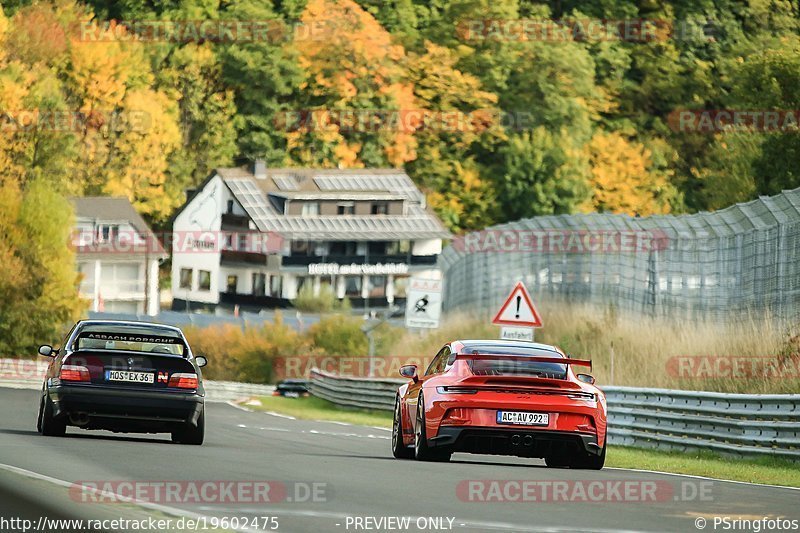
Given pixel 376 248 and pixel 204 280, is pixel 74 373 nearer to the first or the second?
pixel 204 280

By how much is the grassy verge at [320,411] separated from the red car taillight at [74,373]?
1595 cm

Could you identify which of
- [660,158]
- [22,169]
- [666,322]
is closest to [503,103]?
[660,158]

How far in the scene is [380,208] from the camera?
11350 centimetres

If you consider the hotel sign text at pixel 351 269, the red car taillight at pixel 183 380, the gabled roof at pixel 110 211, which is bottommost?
the red car taillight at pixel 183 380

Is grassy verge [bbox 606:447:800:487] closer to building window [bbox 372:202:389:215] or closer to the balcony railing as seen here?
building window [bbox 372:202:389:215]

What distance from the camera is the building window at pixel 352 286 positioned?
11456 cm

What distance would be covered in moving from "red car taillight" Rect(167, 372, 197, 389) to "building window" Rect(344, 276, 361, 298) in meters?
94.8

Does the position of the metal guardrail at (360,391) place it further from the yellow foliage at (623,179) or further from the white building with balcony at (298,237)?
the yellow foliage at (623,179)

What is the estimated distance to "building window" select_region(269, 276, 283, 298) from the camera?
111 metres

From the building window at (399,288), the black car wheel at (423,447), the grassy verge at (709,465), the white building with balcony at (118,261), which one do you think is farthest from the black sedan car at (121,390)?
the building window at (399,288)

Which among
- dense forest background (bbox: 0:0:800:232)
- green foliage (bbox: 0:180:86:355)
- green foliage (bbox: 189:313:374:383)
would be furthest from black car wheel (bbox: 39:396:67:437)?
dense forest background (bbox: 0:0:800:232)

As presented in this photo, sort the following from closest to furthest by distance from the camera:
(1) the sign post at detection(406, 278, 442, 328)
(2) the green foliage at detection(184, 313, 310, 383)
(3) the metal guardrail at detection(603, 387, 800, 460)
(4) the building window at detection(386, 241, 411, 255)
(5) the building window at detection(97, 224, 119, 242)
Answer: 1. (3) the metal guardrail at detection(603, 387, 800, 460)
2. (1) the sign post at detection(406, 278, 442, 328)
3. (2) the green foliage at detection(184, 313, 310, 383)
4. (5) the building window at detection(97, 224, 119, 242)
5. (4) the building window at detection(386, 241, 411, 255)

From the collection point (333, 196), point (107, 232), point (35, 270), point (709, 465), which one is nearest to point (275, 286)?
point (333, 196)

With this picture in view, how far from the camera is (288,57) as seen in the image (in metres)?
109
